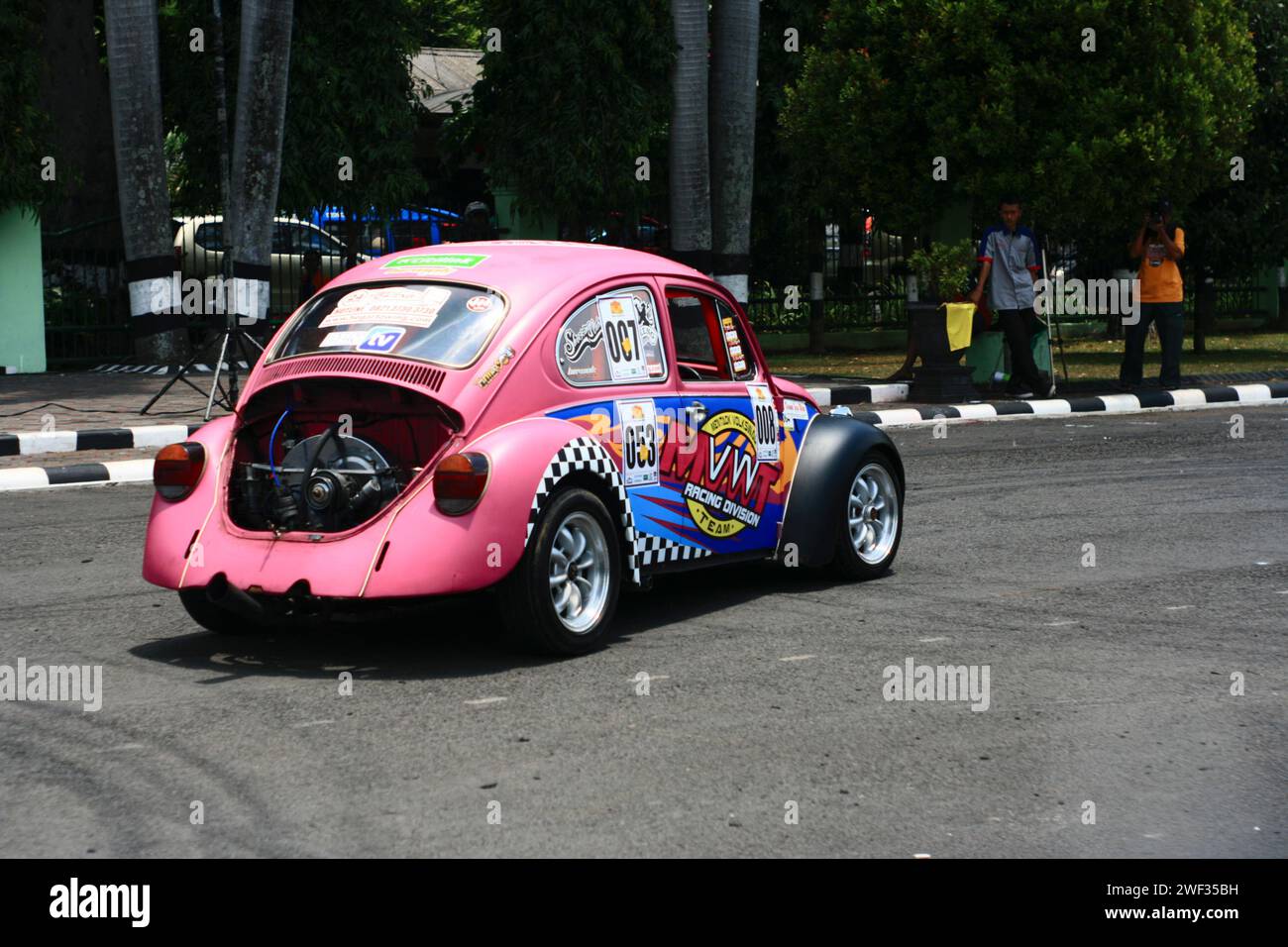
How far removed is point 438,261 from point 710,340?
58.8 inches

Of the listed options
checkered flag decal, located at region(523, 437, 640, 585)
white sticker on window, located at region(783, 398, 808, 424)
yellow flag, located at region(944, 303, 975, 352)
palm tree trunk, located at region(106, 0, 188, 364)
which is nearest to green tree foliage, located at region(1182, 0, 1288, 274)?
yellow flag, located at region(944, 303, 975, 352)

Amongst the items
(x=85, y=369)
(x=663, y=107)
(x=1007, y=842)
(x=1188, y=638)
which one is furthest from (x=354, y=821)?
(x=663, y=107)

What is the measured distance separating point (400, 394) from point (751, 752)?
2367 mm

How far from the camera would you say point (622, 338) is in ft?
26.1

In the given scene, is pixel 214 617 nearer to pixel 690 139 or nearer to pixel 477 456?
pixel 477 456

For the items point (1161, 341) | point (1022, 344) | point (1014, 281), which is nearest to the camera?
point (1014, 281)

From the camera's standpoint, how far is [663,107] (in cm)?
2709

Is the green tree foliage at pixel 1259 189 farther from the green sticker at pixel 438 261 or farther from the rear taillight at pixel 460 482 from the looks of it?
the rear taillight at pixel 460 482

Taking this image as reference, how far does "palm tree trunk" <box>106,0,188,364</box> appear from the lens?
21406mm

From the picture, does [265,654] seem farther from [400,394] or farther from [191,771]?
[191,771]

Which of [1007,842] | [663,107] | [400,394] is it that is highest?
[663,107]

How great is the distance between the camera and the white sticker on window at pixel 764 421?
8.55 m

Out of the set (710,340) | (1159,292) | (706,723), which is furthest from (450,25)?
(706,723)
